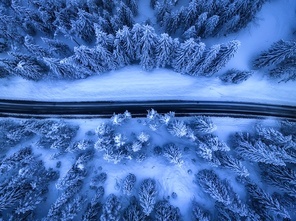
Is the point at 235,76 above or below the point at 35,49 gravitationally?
below

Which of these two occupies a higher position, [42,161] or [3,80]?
[3,80]

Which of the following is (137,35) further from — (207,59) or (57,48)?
(57,48)

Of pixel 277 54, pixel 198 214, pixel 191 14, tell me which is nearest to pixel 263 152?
pixel 198 214

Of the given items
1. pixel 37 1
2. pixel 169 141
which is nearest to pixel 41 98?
pixel 37 1

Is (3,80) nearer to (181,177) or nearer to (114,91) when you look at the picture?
(114,91)

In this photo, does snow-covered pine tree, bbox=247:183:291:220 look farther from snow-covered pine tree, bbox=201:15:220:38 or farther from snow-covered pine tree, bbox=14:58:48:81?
snow-covered pine tree, bbox=14:58:48:81
